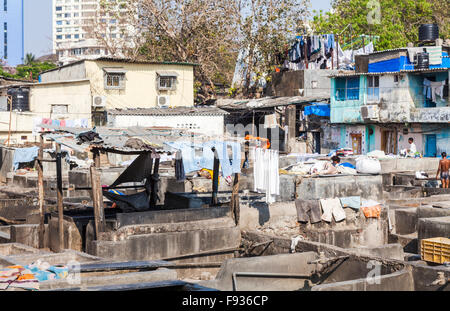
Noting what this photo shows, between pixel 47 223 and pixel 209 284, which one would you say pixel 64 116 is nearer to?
pixel 47 223

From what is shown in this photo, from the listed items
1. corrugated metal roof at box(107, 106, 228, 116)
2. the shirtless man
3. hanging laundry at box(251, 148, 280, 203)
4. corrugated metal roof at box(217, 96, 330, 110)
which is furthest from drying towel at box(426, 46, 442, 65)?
hanging laundry at box(251, 148, 280, 203)

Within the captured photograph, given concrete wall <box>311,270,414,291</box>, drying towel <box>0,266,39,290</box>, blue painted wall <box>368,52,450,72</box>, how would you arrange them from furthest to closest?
1. blue painted wall <box>368,52,450,72</box>
2. concrete wall <box>311,270,414,291</box>
3. drying towel <box>0,266,39,290</box>

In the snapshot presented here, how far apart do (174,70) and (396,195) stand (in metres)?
17.4

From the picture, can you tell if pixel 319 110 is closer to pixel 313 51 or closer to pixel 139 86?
pixel 313 51

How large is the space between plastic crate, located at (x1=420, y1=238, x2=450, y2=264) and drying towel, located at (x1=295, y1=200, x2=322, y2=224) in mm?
3113

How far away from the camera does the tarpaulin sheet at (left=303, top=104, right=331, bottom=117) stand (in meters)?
31.2

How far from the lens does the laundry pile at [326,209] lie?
48.3ft

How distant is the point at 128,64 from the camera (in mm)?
32500

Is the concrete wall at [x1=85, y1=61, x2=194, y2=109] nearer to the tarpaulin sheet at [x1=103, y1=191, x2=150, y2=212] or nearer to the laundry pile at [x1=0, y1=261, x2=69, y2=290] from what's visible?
the tarpaulin sheet at [x1=103, y1=191, x2=150, y2=212]

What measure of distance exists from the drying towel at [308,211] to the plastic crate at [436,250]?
3.11m

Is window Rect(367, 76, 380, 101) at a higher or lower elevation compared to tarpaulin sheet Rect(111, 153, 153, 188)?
higher
